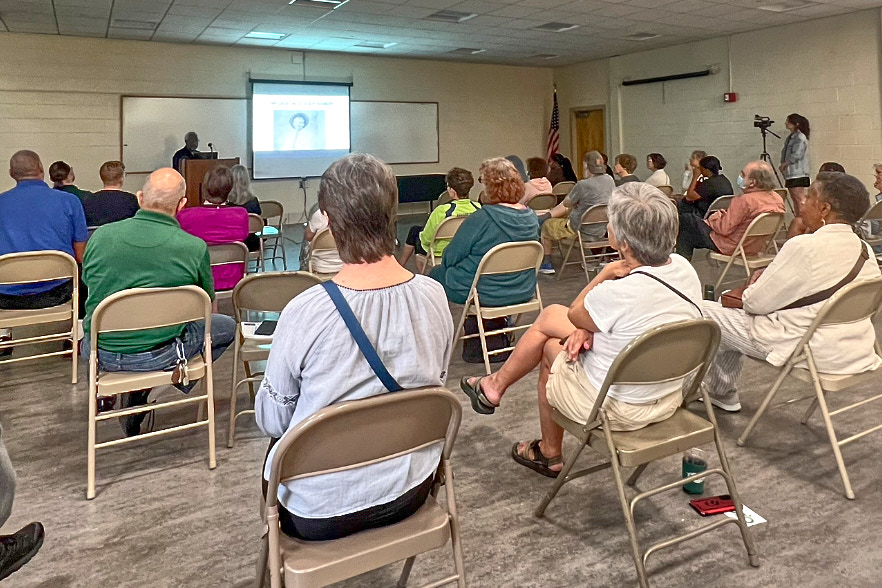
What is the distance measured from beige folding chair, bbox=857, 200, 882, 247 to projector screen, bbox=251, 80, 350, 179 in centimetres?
778

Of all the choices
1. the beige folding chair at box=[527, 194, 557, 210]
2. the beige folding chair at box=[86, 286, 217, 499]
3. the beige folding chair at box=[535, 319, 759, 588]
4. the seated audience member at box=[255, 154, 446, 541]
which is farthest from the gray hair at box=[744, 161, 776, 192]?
the seated audience member at box=[255, 154, 446, 541]

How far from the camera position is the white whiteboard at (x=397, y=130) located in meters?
11.7

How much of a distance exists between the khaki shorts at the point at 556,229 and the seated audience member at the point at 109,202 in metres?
3.84

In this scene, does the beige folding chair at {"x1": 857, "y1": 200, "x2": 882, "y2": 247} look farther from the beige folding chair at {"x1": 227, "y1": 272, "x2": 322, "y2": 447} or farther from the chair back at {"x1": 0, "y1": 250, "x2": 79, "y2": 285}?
the chair back at {"x1": 0, "y1": 250, "x2": 79, "y2": 285}

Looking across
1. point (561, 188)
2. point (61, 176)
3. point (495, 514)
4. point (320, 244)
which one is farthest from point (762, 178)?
point (61, 176)

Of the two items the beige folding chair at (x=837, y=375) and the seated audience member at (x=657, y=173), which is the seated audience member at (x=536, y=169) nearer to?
the seated audience member at (x=657, y=173)

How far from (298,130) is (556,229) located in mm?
5828

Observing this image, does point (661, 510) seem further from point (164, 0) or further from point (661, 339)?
point (164, 0)

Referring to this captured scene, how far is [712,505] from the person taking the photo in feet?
7.74

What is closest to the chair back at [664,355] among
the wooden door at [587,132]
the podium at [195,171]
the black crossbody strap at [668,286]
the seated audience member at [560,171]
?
the black crossbody strap at [668,286]

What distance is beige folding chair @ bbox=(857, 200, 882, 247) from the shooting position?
522cm

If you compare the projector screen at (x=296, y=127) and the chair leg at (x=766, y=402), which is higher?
the projector screen at (x=296, y=127)

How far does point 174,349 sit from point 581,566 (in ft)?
5.81

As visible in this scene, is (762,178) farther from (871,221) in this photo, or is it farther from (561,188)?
(561,188)
